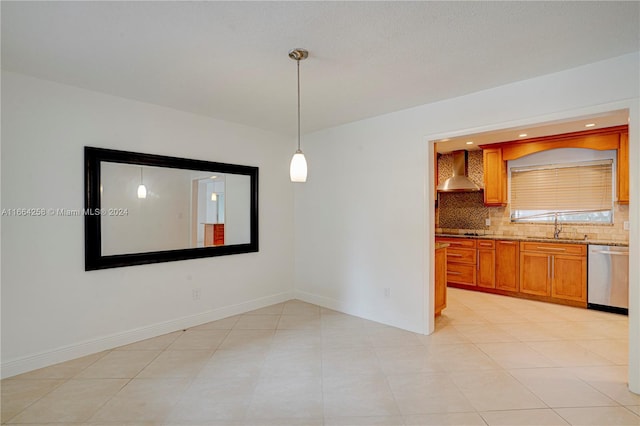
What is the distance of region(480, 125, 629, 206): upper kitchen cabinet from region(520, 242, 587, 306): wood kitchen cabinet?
0.97 meters

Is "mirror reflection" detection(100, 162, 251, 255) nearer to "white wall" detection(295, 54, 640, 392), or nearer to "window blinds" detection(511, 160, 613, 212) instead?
"white wall" detection(295, 54, 640, 392)

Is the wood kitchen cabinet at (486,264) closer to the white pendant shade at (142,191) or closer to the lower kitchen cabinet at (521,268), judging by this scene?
the lower kitchen cabinet at (521,268)

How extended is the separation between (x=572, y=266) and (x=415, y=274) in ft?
8.61

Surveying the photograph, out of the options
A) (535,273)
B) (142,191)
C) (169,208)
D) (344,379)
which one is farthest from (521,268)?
(142,191)

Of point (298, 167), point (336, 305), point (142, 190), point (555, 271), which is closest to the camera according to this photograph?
point (298, 167)

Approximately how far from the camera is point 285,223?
191 inches

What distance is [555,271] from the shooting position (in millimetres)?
4523

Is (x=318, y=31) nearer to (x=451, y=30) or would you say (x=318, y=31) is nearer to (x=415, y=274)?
(x=451, y=30)

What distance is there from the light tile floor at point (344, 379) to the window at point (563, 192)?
1746 mm

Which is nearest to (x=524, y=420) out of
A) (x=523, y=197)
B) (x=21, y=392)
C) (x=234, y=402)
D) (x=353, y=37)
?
(x=234, y=402)

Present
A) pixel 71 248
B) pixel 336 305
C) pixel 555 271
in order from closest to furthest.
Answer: pixel 71 248 → pixel 336 305 → pixel 555 271

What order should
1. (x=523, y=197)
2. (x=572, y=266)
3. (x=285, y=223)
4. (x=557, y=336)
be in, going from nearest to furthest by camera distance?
(x=557, y=336) < (x=572, y=266) < (x=285, y=223) < (x=523, y=197)

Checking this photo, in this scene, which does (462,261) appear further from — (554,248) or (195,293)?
(195,293)

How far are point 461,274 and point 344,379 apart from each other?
146 inches
